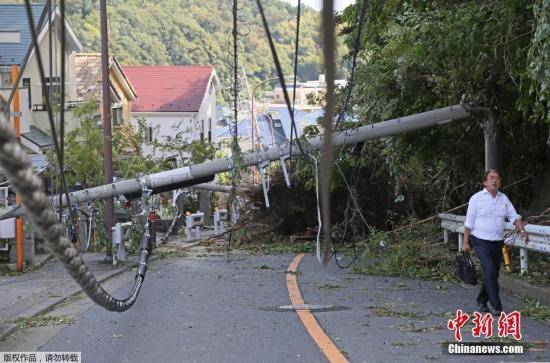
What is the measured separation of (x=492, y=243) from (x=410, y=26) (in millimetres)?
5699

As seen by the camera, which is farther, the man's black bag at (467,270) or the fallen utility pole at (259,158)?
the fallen utility pole at (259,158)

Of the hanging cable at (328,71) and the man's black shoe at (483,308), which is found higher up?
the hanging cable at (328,71)

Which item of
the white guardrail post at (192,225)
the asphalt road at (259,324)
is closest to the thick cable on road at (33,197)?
the asphalt road at (259,324)

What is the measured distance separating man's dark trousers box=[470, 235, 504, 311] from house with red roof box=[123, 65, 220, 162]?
43.8 metres

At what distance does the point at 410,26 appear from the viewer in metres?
15.7

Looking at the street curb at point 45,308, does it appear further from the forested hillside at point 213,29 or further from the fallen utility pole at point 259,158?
the forested hillside at point 213,29

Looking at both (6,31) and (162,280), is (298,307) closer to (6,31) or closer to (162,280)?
(162,280)

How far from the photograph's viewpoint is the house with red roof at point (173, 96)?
5675 cm

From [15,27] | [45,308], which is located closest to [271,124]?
[15,27]

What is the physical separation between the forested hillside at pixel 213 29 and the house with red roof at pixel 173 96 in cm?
1221

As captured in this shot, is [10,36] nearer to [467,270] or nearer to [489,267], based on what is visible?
[467,270]

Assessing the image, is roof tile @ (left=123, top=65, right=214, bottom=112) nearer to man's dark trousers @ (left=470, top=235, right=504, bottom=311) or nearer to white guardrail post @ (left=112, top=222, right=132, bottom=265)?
white guardrail post @ (left=112, top=222, right=132, bottom=265)

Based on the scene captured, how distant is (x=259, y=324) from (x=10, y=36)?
24627mm

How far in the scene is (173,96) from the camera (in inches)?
2292
